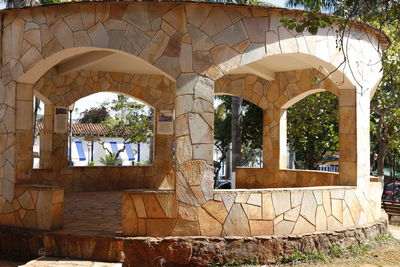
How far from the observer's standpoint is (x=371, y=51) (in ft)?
30.5

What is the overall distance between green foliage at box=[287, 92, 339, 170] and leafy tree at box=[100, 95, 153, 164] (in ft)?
33.9

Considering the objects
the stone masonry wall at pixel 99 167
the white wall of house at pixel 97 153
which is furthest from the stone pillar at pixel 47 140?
the white wall of house at pixel 97 153

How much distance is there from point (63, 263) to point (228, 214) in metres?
2.49

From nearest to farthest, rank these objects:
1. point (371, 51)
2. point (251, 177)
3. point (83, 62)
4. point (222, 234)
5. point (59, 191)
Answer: point (222, 234)
point (59, 191)
point (371, 51)
point (83, 62)
point (251, 177)

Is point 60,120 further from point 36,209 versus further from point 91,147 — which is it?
Result: point 91,147

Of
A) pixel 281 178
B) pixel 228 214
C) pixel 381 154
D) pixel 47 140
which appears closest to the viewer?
pixel 228 214

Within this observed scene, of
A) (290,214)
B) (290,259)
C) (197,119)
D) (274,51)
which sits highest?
(274,51)

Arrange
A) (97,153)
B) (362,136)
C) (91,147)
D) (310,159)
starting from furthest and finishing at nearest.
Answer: (97,153) → (91,147) → (310,159) → (362,136)

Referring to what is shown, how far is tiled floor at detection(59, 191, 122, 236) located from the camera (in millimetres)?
7770

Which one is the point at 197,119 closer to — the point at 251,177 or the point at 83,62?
the point at 83,62

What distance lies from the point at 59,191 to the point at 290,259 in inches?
151

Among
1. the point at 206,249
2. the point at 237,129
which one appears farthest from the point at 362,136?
the point at 237,129

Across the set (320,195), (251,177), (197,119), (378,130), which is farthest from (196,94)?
(378,130)

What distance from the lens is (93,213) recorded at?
9.48 metres
